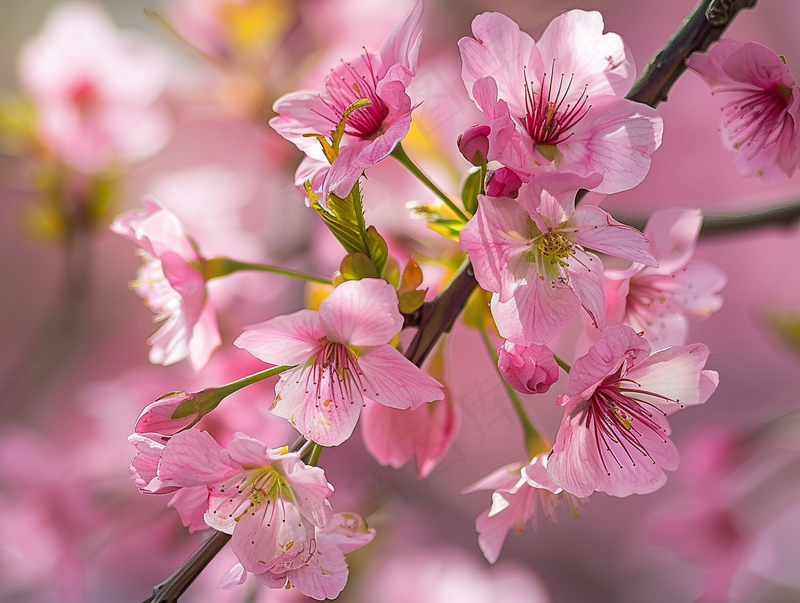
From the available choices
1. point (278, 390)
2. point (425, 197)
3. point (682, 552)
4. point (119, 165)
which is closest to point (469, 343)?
point (425, 197)

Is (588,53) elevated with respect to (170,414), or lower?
elevated

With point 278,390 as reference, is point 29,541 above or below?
below

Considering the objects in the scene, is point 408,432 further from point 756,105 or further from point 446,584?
point 446,584

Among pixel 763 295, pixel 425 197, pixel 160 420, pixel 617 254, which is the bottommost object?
pixel 763 295

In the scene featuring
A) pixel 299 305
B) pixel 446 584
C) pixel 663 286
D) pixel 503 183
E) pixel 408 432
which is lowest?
pixel 446 584

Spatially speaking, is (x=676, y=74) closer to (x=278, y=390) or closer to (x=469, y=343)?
(x=278, y=390)

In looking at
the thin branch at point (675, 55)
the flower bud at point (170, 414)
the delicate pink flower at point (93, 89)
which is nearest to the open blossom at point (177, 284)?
the flower bud at point (170, 414)

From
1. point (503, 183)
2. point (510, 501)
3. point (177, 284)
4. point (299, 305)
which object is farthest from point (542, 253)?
point (299, 305)

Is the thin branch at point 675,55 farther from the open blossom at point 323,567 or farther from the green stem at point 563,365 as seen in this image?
the open blossom at point 323,567
